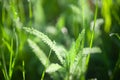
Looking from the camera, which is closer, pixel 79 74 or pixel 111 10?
pixel 79 74

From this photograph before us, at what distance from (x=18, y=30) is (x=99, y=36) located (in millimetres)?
380

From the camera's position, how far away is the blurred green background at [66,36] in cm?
122

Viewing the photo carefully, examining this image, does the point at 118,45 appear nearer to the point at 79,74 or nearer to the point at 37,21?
the point at 79,74

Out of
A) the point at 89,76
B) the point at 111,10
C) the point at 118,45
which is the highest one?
the point at 111,10

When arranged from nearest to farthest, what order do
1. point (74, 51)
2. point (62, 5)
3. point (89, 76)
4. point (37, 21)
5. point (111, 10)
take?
point (74, 51) < point (89, 76) < point (111, 10) < point (37, 21) < point (62, 5)

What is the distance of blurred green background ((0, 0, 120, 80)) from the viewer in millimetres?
1218

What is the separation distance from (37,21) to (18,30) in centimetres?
25

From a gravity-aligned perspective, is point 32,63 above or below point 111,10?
below

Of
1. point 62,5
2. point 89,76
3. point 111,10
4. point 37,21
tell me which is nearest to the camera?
point 89,76

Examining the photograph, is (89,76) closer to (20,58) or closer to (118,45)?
(118,45)

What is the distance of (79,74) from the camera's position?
1.05 meters

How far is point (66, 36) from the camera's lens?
1363 mm

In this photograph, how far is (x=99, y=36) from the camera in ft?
4.48

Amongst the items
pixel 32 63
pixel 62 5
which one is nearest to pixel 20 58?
pixel 32 63
